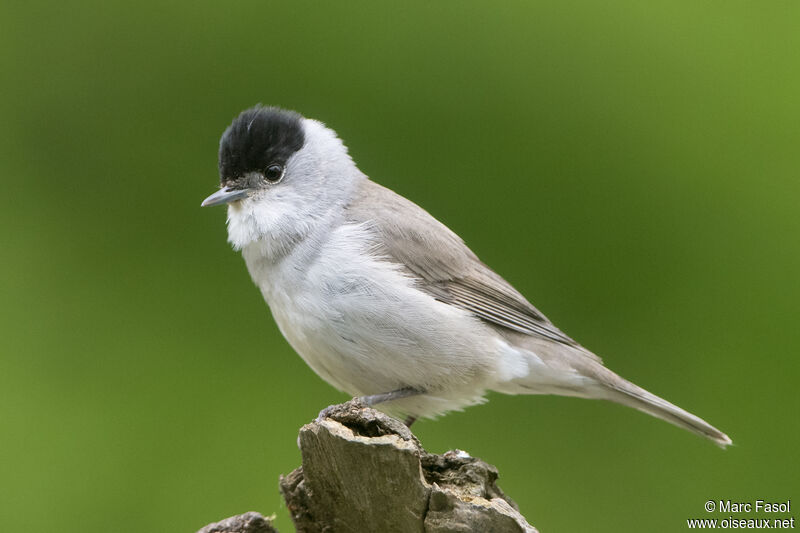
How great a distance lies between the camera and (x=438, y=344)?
2.97m

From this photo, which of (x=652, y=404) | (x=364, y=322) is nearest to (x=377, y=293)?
(x=364, y=322)

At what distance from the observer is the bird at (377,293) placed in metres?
2.90

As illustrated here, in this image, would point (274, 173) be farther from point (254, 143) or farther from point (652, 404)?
point (652, 404)

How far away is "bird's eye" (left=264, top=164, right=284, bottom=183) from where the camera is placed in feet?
10.8

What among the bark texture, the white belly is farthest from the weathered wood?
the white belly

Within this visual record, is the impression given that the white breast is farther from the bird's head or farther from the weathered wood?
the weathered wood

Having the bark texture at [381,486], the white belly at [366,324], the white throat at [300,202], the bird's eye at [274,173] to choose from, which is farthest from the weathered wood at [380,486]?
the bird's eye at [274,173]

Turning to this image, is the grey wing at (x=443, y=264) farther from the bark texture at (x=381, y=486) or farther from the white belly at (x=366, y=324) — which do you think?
the bark texture at (x=381, y=486)


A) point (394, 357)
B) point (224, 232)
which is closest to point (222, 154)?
point (224, 232)

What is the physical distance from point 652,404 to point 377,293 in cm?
116

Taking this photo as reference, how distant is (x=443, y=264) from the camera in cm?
324

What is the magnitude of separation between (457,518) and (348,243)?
1195 mm

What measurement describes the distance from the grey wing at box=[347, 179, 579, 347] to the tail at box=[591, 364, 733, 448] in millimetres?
189

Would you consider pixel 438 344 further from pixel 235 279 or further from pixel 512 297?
pixel 235 279
